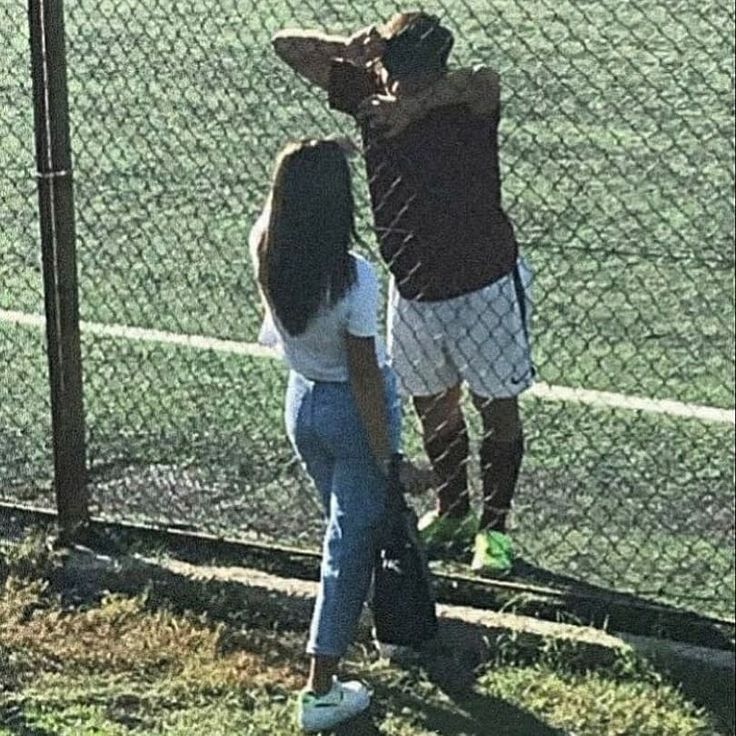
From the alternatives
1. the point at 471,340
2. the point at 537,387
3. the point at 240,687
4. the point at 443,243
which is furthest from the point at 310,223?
the point at 537,387

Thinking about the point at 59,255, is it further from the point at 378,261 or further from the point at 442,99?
the point at 378,261

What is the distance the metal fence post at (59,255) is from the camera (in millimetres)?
6523

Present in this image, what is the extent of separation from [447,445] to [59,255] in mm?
1316

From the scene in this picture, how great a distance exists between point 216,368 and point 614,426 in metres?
1.68

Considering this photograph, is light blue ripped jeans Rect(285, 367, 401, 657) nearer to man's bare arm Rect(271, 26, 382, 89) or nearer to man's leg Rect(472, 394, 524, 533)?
man's leg Rect(472, 394, 524, 533)

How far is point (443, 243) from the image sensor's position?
20.9ft

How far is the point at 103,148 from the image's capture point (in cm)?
1030

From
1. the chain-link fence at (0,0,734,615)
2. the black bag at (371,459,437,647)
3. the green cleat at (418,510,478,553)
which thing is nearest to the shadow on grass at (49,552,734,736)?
the black bag at (371,459,437,647)

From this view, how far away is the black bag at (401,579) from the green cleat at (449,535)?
0.91m

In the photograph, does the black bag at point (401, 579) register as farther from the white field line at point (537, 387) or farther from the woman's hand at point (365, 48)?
the white field line at point (537, 387)

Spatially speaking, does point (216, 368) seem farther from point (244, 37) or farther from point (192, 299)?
point (244, 37)

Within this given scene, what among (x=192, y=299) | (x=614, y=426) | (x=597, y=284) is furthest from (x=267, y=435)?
(x=597, y=284)

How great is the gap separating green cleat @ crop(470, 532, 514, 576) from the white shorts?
42 cm

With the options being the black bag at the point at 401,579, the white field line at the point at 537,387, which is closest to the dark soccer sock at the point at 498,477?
the black bag at the point at 401,579
